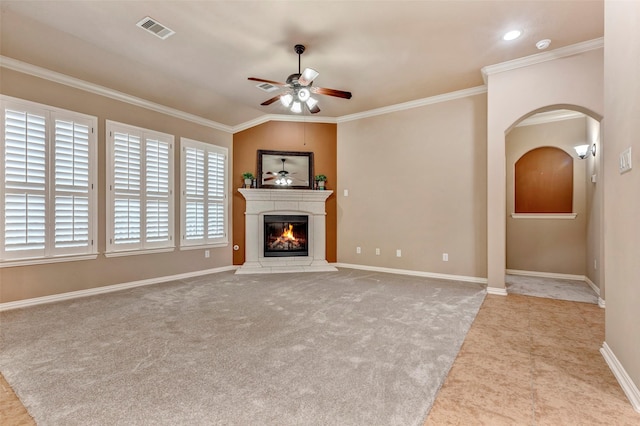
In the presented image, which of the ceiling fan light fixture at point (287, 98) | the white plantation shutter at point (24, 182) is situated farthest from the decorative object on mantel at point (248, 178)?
the white plantation shutter at point (24, 182)

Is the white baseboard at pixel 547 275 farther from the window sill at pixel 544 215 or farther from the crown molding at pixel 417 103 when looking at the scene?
the crown molding at pixel 417 103

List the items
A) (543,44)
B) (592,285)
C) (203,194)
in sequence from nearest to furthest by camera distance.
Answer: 1. (543,44)
2. (592,285)
3. (203,194)

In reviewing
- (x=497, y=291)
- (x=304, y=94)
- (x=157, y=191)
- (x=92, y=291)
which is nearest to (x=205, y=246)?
(x=157, y=191)

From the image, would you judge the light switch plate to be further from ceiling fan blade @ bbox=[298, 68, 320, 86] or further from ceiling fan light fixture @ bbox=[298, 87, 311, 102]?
ceiling fan light fixture @ bbox=[298, 87, 311, 102]

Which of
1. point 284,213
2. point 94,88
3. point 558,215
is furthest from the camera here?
point 284,213

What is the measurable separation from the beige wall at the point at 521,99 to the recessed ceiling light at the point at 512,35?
2.29 feet

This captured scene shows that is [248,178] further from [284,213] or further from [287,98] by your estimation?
[287,98]

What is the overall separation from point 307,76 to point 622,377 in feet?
11.9

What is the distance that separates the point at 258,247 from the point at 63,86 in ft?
12.3

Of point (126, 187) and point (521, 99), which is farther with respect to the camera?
point (126, 187)

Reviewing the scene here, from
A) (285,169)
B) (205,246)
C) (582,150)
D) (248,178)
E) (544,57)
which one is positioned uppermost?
(544,57)

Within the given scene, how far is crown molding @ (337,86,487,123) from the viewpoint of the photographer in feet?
15.2

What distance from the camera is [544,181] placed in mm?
5320

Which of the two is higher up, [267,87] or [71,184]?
[267,87]
